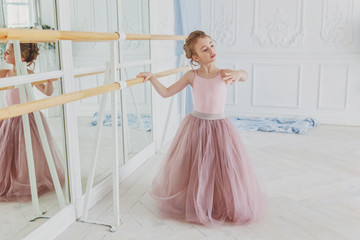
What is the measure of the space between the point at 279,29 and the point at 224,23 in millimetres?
671

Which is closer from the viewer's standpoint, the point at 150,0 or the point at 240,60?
the point at 150,0

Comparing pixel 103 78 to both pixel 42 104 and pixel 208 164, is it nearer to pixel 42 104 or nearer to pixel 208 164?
pixel 208 164

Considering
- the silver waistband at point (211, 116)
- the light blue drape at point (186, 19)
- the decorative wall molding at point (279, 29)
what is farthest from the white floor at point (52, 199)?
the decorative wall molding at point (279, 29)

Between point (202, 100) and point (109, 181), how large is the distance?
86 cm

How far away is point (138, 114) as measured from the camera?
2947 mm

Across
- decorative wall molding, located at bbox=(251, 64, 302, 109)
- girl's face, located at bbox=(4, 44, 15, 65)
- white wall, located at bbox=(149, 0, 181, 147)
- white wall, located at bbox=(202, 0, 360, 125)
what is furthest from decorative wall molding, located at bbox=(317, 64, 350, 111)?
girl's face, located at bbox=(4, 44, 15, 65)

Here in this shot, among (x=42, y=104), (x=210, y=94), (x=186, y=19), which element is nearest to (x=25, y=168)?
(x=42, y=104)

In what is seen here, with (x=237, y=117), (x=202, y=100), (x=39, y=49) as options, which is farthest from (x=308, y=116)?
(x=39, y=49)

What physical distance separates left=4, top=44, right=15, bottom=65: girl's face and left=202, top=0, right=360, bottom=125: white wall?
3.41 metres

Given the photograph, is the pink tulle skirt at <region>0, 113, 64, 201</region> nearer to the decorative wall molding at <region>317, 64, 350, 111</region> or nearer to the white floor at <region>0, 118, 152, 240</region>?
the white floor at <region>0, 118, 152, 240</region>

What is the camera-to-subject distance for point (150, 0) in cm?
319

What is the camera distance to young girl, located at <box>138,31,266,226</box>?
2070mm

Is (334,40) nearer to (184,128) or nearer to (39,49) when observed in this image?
(184,128)

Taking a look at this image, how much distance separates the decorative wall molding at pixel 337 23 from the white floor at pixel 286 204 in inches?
55.6
